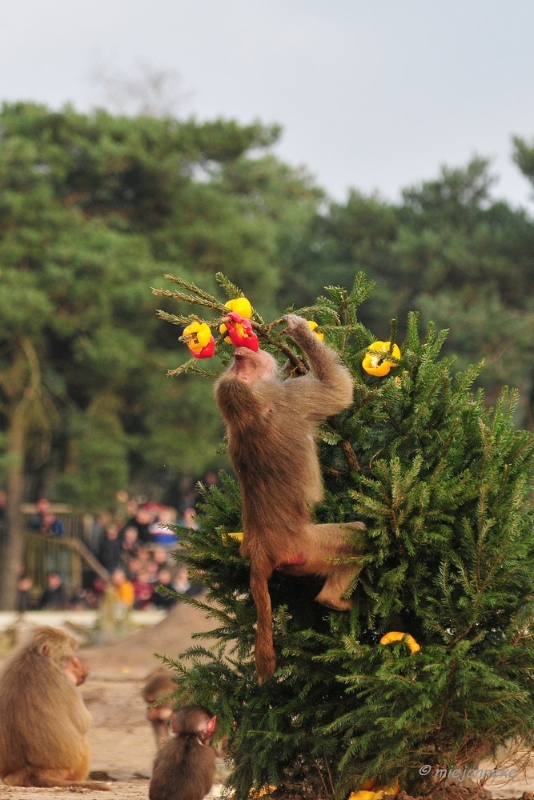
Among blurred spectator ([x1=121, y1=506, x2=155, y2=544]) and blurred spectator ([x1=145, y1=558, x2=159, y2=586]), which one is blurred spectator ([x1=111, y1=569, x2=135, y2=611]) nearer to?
blurred spectator ([x1=145, y1=558, x2=159, y2=586])

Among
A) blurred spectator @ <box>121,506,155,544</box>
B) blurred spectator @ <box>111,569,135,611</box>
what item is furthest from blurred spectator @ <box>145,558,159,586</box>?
blurred spectator @ <box>111,569,135,611</box>

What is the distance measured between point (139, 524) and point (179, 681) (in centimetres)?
1589

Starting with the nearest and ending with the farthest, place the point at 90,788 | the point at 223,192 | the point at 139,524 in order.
A: the point at 90,788
the point at 139,524
the point at 223,192

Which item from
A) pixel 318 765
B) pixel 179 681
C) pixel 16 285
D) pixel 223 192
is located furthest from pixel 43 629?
pixel 223 192

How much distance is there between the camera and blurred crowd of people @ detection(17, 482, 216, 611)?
64.6ft

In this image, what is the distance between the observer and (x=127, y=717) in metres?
11.2

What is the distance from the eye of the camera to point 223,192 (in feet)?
97.9

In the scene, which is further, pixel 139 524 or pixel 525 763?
pixel 139 524

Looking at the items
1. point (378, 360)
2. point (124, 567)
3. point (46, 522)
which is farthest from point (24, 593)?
point (378, 360)

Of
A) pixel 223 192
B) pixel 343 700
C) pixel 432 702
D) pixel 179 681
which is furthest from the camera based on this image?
pixel 223 192

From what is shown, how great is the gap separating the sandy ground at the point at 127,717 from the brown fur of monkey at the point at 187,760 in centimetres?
47

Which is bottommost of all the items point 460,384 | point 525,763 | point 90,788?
point 90,788

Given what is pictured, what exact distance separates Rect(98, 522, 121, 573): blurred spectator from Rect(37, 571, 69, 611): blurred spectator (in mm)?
1610

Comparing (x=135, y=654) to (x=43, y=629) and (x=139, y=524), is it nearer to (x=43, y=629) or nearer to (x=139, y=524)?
(x=139, y=524)
